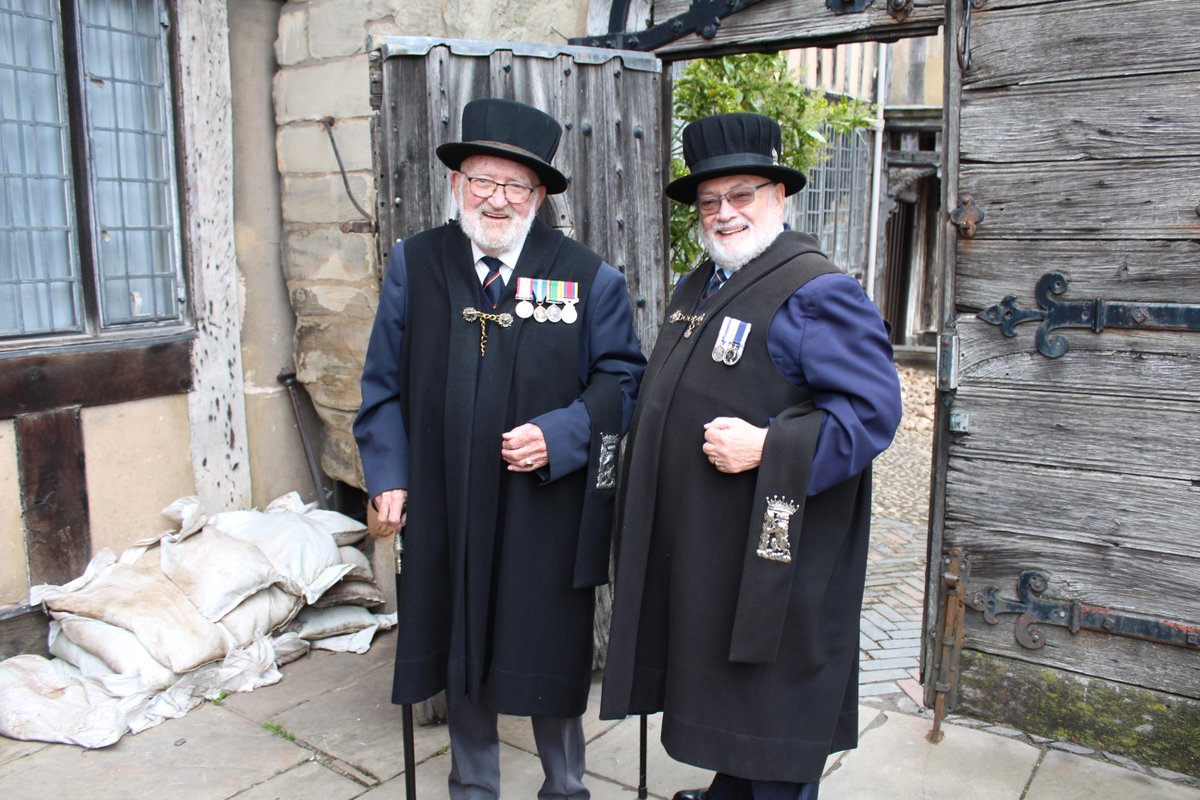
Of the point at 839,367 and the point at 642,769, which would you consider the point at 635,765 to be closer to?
the point at 642,769

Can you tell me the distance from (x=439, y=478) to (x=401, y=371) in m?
0.33

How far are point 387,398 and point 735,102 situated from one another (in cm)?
365

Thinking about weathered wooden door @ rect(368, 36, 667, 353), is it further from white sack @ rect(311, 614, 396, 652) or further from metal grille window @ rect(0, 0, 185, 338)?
white sack @ rect(311, 614, 396, 652)

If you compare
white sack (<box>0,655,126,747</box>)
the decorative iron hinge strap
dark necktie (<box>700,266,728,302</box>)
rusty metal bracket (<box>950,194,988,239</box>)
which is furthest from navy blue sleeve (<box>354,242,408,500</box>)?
the decorative iron hinge strap

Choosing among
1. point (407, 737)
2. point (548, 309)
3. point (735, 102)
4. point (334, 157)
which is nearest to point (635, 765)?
point (407, 737)

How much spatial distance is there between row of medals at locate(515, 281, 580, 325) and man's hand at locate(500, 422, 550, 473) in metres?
0.32

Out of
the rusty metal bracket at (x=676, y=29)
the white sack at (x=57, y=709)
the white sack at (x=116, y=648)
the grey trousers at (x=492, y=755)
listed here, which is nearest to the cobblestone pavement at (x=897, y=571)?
the grey trousers at (x=492, y=755)

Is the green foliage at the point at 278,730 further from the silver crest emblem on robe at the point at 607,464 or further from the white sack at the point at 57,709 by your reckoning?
the silver crest emblem on robe at the point at 607,464

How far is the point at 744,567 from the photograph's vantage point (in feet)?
8.14

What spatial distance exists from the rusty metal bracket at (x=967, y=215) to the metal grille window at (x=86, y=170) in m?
3.25

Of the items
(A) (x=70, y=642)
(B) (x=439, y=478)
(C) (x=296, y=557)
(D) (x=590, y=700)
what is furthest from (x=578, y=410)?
(A) (x=70, y=642)

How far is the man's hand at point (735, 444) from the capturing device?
97.9 inches

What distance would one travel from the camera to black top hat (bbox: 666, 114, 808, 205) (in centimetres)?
259

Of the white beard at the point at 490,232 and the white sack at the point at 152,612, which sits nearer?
the white beard at the point at 490,232
